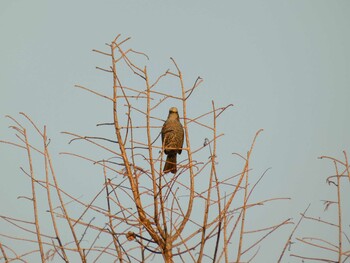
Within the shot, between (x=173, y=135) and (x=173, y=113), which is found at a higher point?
(x=173, y=113)

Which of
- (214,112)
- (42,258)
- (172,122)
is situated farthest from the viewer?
(172,122)

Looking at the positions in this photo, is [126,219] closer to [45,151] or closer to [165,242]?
[165,242]

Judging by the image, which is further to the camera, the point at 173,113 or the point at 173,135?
the point at 173,113

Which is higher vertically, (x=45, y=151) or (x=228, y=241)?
(x=45, y=151)

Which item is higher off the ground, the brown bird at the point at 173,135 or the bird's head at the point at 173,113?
the bird's head at the point at 173,113

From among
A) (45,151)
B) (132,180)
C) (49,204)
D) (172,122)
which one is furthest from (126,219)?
(172,122)

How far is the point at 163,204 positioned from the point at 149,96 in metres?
0.59

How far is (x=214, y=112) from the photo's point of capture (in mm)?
2621

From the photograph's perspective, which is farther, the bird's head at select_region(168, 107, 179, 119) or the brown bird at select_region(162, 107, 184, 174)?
the bird's head at select_region(168, 107, 179, 119)

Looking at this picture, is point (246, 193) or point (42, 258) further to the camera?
point (246, 193)

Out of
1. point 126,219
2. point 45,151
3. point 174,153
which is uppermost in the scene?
point 174,153

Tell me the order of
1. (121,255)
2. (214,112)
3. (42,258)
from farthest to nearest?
(214,112) → (121,255) → (42,258)

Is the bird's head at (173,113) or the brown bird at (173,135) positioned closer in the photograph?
the brown bird at (173,135)

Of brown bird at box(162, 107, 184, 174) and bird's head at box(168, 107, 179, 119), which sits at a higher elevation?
bird's head at box(168, 107, 179, 119)
